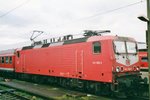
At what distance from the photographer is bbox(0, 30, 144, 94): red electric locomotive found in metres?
14.1

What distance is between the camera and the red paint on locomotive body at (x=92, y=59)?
14.1 meters

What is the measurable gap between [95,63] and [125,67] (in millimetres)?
1636

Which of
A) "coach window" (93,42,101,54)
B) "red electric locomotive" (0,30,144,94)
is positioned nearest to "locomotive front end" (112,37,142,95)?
"red electric locomotive" (0,30,144,94)

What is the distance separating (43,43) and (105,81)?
9557 mm

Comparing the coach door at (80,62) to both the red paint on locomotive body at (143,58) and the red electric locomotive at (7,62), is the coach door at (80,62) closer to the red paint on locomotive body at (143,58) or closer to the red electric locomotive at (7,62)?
the red paint on locomotive body at (143,58)

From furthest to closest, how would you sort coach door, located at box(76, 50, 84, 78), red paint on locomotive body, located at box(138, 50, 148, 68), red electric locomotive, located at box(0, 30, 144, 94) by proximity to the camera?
red paint on locomotive body, located at box(138, 50, 148, 68), coach door, located at box(76, 50, 84, 78), red electric locomotive, located at box(0, 30, 144, 94)

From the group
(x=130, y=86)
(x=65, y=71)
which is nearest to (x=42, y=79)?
(x=65, y=71)

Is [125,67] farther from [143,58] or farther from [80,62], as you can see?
[143,58]

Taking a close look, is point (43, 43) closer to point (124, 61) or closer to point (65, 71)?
point (65, 71)

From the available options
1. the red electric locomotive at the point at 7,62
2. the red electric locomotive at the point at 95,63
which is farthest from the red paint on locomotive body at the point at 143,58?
the red electric locomotive at the point at 7,62

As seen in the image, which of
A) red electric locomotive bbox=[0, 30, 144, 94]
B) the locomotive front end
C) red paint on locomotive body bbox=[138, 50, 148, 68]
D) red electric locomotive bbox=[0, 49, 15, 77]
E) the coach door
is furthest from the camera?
red electric locomotive bbox=[0, 49, 15, 77]

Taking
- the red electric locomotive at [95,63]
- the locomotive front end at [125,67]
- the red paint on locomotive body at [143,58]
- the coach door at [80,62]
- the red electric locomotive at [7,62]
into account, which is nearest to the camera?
the locomotive front end at [125,67]

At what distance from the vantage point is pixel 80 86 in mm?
16812

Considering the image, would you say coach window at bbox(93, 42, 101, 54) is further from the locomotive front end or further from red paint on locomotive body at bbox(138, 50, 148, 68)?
red paint on locomotive body at bbox(138, 50, 148, 68)
